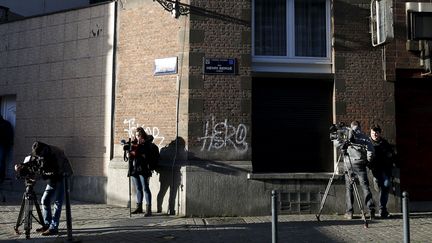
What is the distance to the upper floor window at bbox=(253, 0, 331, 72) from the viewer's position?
11102mm

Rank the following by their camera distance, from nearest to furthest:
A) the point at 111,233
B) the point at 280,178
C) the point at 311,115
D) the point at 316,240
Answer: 1. the point at 316,240
2. the point at 111,233
3. the point at 280,178
4. the point at 311,115

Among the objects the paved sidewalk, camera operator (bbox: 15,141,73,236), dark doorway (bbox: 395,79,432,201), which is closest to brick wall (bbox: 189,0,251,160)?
the paved sidewalk

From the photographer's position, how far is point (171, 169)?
1038 centimetres

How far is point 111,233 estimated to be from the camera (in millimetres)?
8484

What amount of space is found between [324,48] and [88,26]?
605 cm

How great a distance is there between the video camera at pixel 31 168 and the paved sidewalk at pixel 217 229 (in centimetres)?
107

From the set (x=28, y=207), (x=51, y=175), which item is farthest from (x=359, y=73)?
(x=28, y=207)

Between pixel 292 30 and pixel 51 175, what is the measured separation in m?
6.26


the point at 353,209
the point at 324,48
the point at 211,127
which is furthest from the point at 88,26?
the point at 353,209

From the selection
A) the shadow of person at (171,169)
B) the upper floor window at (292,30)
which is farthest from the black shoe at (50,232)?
the upper floor window at (292,30)

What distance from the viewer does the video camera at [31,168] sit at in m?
8.23

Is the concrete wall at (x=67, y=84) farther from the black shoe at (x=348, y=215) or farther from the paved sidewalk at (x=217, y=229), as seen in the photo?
the black shoe at (x=348, y=215)

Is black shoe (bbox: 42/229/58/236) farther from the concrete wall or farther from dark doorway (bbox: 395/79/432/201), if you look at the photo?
dark doorway (bbox: 395/79/432/201)

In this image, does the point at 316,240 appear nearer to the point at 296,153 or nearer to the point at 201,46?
the point at 296,153
